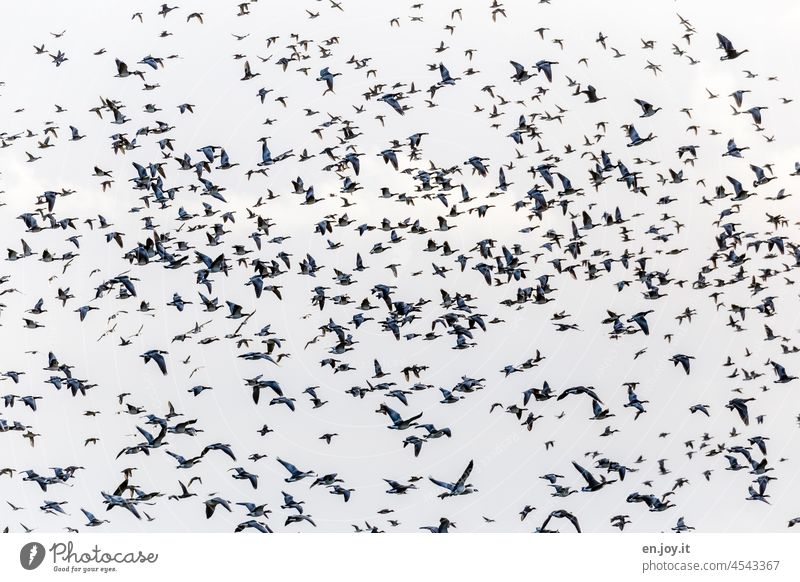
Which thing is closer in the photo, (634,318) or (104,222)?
(634,318)

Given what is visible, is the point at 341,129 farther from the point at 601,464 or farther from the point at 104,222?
the point at 601,464

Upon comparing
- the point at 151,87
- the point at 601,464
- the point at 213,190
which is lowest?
the point at 601,464

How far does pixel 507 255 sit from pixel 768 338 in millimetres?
15935

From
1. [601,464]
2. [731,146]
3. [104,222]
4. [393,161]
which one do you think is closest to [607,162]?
[731,146]

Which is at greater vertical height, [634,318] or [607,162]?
[607,162]

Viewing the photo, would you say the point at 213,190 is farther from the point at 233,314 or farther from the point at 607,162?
the point at 607,162

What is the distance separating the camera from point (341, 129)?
8062 cm

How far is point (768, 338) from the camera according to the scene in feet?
262
